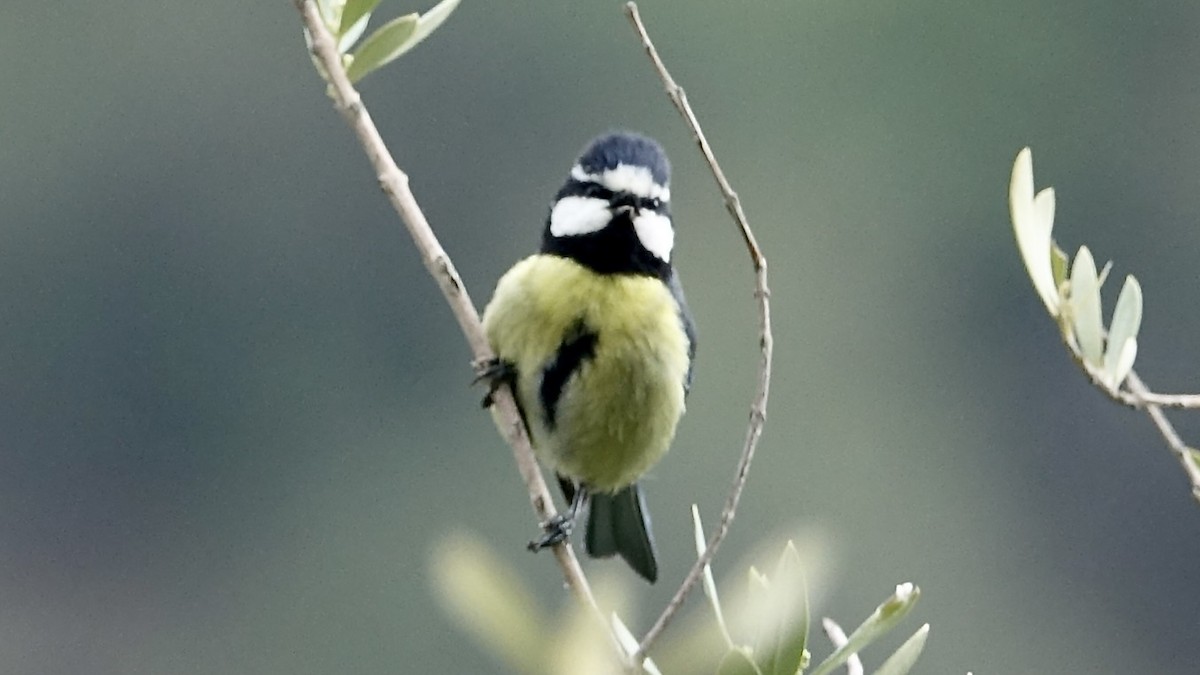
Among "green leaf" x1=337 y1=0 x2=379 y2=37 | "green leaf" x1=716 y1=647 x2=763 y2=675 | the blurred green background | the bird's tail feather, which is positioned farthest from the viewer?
the blurred green background

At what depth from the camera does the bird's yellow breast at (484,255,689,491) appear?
1.28 m

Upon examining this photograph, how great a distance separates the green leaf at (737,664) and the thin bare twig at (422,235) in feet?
0.29

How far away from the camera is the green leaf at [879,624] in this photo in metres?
0.55

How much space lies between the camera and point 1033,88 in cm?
485

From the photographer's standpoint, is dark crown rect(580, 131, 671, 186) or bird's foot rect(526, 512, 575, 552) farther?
dark crown rect(580, 131, 671, 186)

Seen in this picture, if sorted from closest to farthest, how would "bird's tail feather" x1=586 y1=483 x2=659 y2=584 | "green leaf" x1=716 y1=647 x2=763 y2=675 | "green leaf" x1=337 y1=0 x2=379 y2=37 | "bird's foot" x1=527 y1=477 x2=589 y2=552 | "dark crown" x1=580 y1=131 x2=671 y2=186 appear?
1. "green leaf" x1=716 y1=647 x2=763 y2=675
2. "green leaf" x1=337 y1=0 x2=379 y2=37
3. "bird's foot" x1=527 y1=477 x2=589 y2=552
4. "dark crown" x1=580 y1=131 x2=671 y2=186
5. "bird's tail feather" x1=586 y1=483 x2=659 y2=584

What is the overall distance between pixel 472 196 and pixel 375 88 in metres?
0.37

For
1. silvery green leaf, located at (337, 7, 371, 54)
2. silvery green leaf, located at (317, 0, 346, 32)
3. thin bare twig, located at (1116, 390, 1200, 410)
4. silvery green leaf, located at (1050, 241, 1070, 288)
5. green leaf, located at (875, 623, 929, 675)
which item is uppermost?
silvery green leaf, located at (317, 0, 346, 32)

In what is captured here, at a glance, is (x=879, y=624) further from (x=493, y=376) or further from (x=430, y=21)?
(x=493, y=376)

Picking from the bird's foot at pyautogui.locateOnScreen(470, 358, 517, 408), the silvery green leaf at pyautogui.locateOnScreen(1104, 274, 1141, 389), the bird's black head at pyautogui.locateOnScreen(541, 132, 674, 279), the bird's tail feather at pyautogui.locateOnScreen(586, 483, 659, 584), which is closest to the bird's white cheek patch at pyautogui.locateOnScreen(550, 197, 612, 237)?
the bird's black head at pyautogui.locateOnScreen(541, 132, 674, 279)

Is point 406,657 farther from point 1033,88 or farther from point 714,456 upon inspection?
point 1033,88

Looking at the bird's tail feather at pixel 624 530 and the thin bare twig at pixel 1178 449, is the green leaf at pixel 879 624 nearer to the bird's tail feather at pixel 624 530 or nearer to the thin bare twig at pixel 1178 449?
the thin bare twig at pixel 1178 449

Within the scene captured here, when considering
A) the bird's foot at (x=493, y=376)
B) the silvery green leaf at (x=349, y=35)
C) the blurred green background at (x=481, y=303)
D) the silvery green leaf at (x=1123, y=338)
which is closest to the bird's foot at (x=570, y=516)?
the bird's foot at (x=493, y=376)

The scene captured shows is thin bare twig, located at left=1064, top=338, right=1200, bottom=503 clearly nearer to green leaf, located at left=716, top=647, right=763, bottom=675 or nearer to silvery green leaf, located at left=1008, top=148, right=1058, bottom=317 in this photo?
silvery green leaf, located at left=1008, top=148, right=1058, bottom=317
